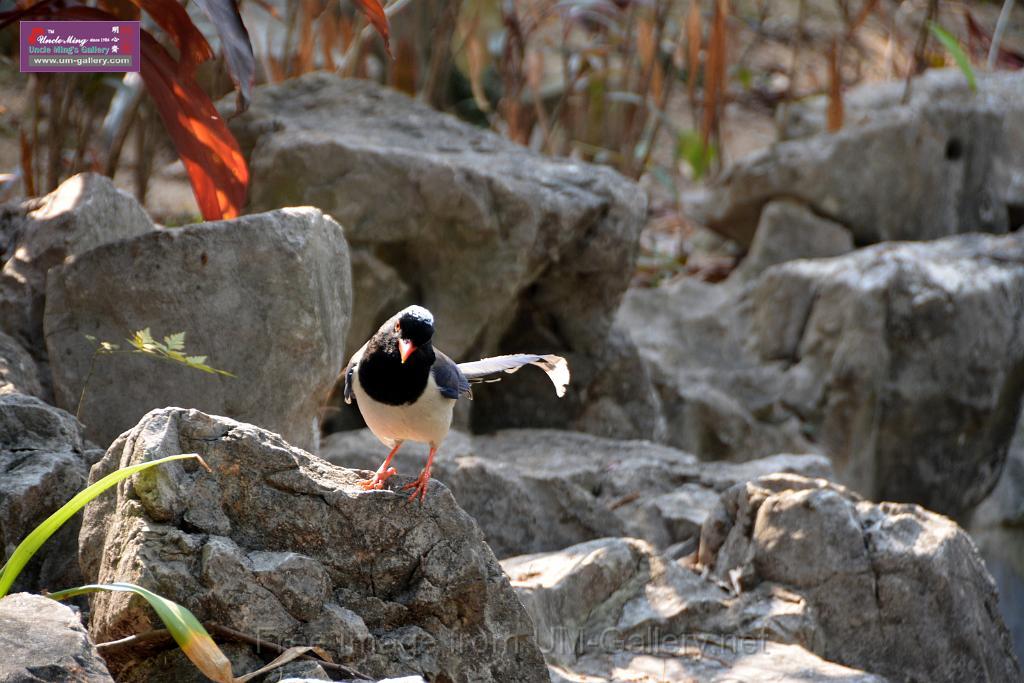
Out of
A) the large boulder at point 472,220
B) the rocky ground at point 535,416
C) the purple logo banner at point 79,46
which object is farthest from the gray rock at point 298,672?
the large boulder at point 472,220

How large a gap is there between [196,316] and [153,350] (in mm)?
308

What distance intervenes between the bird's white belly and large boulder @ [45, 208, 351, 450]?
2.46ft

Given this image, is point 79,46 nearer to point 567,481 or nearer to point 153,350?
point 153,350

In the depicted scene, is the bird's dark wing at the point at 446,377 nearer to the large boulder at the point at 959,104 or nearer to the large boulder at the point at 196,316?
the large boulder at the point at 196,316

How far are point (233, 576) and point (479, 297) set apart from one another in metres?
2.87

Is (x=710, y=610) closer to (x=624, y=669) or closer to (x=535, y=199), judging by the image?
(x=624, y=669)

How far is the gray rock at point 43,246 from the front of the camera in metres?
3.86

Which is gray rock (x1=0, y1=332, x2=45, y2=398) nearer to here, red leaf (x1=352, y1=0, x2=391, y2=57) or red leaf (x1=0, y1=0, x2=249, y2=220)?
red leaf (x1=0, y1=0, x2=249, y2=220)

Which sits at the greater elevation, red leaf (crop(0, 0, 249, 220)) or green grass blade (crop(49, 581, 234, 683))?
red leaf (crop(0, 0, 249, 220))

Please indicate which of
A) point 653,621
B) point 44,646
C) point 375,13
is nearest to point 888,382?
point 653,621

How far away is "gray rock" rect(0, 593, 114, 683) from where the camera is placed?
7.00 ft

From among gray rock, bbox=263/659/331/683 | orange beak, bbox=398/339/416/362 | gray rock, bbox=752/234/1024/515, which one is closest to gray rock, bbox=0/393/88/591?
gray rock, bbox=263/659/331/683

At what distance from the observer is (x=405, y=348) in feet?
9.14

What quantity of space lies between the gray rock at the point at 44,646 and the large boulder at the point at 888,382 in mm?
4468
